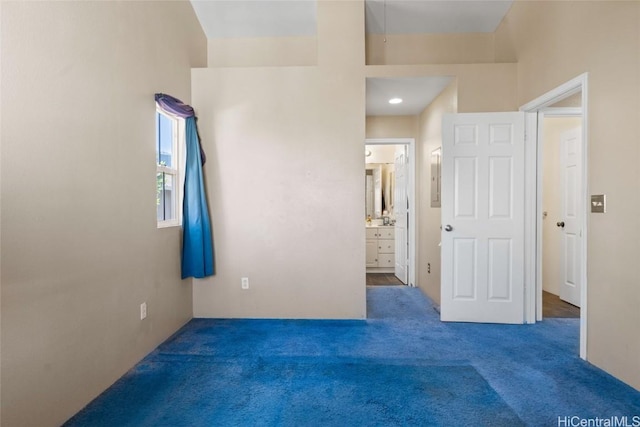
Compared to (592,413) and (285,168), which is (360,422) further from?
(285,168)

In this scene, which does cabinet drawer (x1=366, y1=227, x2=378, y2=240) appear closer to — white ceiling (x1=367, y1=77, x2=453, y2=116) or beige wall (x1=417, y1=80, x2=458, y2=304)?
beige wall (x1=417, y1=80, x2=458, y2=304)

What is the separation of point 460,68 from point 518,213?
1.52 m

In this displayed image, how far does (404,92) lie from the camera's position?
3.69 m

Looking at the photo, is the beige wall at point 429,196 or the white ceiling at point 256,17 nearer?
the white ceiling at point 256,17

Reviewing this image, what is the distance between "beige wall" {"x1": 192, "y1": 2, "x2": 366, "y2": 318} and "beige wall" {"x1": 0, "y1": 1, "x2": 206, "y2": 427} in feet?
2.32

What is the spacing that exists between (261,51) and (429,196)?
2.65 m

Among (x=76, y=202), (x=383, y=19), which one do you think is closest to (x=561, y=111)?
(x=383, y=19)

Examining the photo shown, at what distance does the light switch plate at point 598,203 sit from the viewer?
87.8 inches

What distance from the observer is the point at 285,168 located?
11.0 ft

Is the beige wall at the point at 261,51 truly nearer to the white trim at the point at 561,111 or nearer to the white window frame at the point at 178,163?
the white window frame at the point at 178,163

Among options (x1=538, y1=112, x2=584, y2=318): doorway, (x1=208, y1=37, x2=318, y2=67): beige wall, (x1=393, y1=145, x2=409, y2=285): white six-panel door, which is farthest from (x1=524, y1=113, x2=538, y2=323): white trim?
(x1=208, y1=37, x2=318, y2=67): beige wall

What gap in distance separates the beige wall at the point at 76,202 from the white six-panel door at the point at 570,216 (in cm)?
438

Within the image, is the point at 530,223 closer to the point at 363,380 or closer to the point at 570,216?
the point at 570,216

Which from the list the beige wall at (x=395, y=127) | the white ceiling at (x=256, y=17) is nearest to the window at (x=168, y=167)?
the white ceiling at (x=256, y=17)
